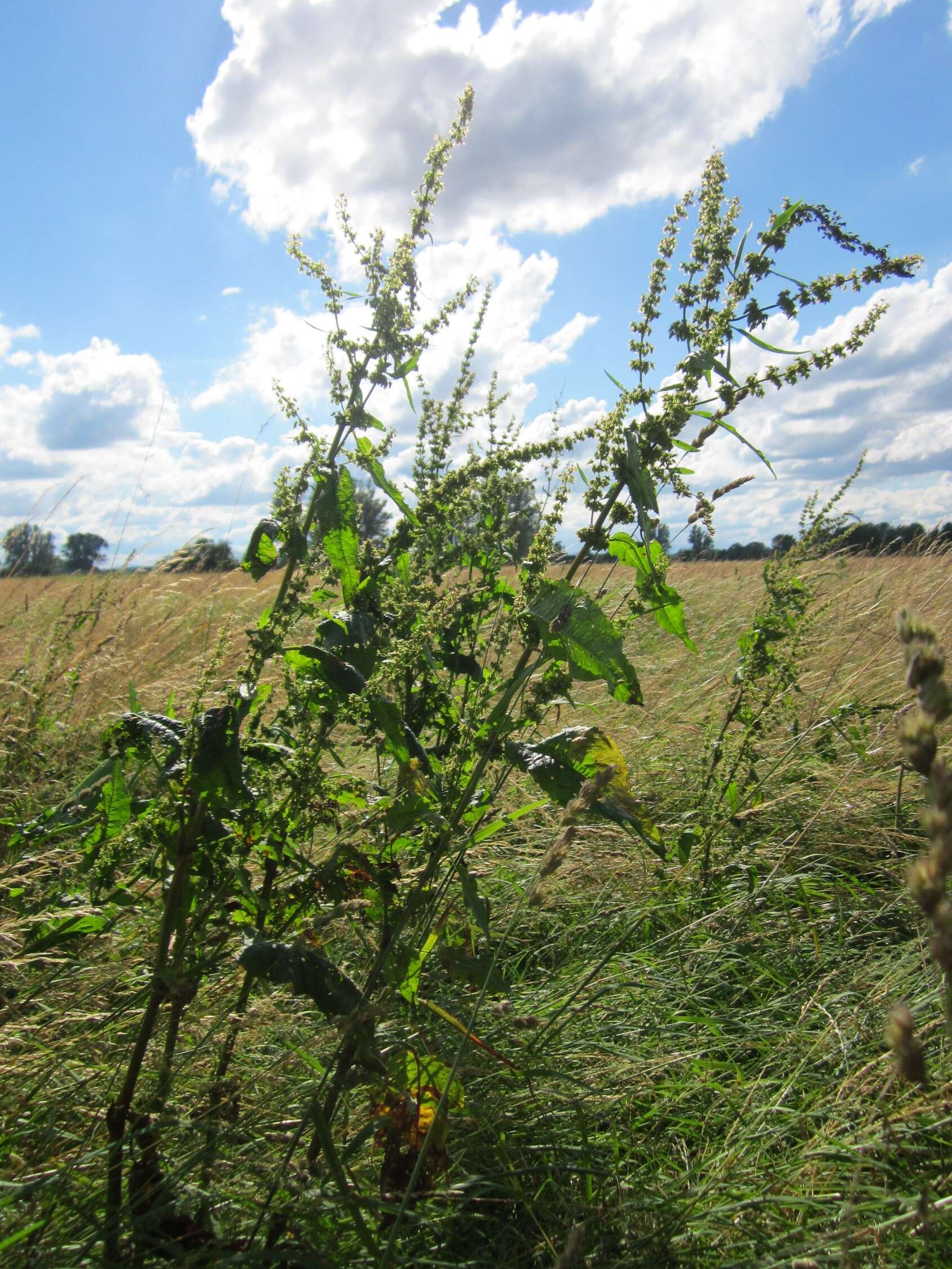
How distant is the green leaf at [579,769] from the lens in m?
1.51

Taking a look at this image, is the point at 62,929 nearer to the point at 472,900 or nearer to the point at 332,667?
the point at 332,667

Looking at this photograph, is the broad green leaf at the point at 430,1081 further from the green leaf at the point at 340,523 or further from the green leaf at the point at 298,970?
the green leaf at the point at 340,523

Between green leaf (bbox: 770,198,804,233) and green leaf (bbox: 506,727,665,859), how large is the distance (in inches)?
43.0

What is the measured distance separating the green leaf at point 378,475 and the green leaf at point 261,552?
25cm

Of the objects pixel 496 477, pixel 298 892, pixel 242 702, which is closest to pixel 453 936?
pixel 298 892

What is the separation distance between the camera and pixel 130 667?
177 inches

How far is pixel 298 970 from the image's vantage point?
1310 mm

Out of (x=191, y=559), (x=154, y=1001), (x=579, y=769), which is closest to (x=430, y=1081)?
(x=154, y=1001)

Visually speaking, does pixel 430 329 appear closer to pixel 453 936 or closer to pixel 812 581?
pixel 453 936

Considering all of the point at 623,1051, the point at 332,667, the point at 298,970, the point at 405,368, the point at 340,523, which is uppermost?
the point at 405,368

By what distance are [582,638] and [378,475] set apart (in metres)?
0.60

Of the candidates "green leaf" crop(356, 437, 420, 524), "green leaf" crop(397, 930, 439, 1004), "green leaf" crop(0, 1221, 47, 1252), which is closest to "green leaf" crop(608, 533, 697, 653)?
"green leaf" crop(356, 437, 420, 524)

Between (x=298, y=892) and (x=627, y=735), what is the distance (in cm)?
285

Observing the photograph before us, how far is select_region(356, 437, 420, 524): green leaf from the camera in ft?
5.56
